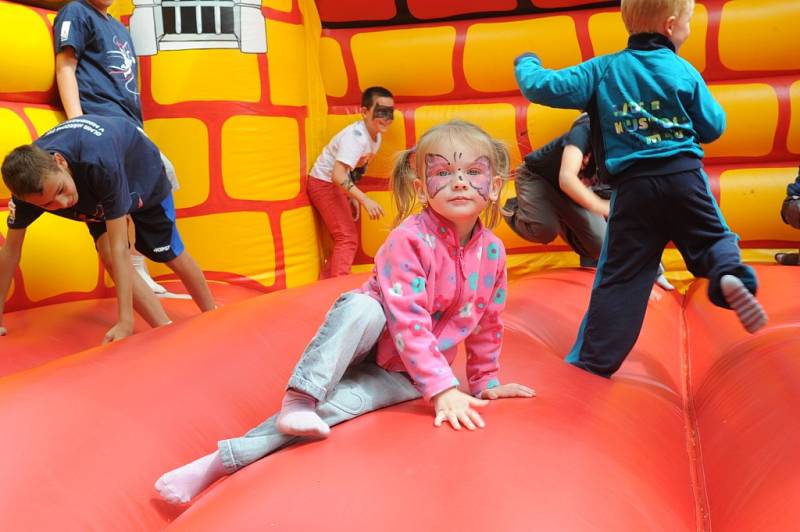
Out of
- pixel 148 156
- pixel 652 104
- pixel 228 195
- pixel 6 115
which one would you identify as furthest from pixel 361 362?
pixel 228 195

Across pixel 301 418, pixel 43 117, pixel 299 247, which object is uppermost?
pixel 43 117

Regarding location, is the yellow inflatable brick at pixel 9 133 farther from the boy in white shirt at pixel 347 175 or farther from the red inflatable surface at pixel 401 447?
Answer: the boy in white shirt at pixel 347 175

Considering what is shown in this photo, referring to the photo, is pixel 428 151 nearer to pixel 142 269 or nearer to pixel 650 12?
pixel 650 12

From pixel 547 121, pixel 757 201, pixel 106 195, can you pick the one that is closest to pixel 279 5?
pixel 547 121

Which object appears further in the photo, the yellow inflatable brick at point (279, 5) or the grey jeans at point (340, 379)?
the yellow inflatable brick at point (279, 5)

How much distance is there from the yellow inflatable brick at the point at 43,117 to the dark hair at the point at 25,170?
0.62 metres

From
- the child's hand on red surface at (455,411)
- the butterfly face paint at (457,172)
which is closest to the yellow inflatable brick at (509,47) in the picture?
the butterfly face paint at (457,172)

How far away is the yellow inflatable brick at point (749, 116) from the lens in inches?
113

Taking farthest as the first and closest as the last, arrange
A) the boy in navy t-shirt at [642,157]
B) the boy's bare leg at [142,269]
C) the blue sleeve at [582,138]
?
the boy's bare leg at [142,269] → the blue sleeve at [582,138] → the boy in navy t-shirt at [642,157]

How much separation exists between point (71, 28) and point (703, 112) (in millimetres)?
1759

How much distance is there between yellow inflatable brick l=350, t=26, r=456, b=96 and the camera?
3.10 metres

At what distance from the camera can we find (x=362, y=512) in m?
0.86

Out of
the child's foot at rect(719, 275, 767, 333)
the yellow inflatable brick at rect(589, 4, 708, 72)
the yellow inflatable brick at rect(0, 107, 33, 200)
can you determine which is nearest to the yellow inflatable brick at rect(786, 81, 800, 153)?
the yellow inflatable brick at rect(589, 4, 708, 72)

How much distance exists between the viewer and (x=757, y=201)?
288 cm
